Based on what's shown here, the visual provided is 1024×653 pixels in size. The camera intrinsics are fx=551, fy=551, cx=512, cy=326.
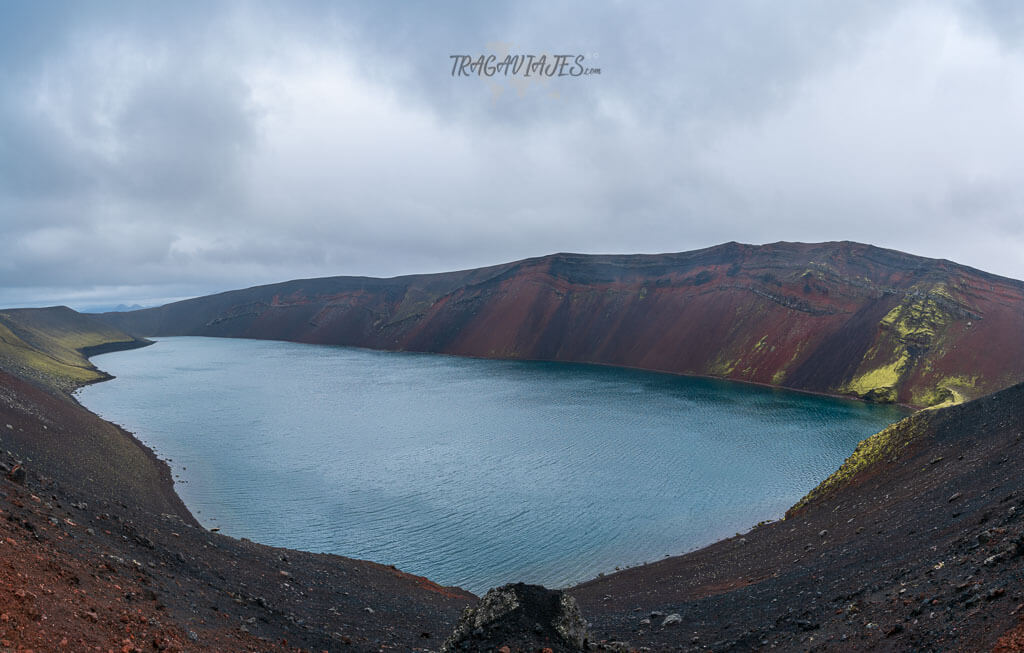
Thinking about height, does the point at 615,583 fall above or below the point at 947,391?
below

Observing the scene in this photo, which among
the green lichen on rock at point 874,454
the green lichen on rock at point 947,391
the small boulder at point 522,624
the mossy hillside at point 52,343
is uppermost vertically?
the green lichen on rock at point 947,391

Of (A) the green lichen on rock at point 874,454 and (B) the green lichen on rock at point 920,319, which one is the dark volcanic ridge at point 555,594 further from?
(B) the green lichen on rock at point 920,319

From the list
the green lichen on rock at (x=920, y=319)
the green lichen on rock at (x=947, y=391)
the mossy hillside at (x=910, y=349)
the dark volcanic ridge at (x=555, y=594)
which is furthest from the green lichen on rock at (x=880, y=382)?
the dark volcanic ridge at (x=555, y=594)

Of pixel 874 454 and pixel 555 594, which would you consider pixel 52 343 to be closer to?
pixel 555 594

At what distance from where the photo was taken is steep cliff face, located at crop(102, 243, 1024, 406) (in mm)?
65250

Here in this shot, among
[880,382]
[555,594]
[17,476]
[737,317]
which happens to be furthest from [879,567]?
[737,317]

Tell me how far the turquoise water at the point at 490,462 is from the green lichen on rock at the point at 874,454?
2830 millimetres

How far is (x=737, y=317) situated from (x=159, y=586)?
3569 inches

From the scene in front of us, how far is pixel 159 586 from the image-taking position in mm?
11266

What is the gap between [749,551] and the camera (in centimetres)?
2022

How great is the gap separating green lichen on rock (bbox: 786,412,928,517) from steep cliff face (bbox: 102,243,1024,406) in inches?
1462

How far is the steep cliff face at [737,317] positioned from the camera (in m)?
65.2

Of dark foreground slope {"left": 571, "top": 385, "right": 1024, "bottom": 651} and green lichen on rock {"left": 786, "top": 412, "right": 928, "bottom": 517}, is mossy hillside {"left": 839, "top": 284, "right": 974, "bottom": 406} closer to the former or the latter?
green lichen on rock {"left": 786, "top": 412, "right": 928, "bottom": 517}

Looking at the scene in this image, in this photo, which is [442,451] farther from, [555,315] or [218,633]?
[555,315]
